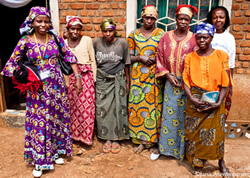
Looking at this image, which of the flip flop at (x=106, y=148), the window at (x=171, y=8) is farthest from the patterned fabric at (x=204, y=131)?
the window at (x=171, y=8)

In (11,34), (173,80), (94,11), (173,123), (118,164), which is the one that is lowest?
(118,164)

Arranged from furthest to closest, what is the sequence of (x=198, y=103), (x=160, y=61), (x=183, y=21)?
(x=160, y=61), (x=183, y=21), (x=198, y=103)

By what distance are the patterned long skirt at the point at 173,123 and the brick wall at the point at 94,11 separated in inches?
56.5

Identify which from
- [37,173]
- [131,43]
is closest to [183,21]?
[131,43]

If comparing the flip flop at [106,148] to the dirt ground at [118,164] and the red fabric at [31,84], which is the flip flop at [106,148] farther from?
the red fabric at [31,84]

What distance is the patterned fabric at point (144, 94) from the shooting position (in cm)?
321

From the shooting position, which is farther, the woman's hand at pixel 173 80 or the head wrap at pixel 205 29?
the woman's hand at pixel 173 80

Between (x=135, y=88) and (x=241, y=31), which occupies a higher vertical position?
(x=241, y=31)

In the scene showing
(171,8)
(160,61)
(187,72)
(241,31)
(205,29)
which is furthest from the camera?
(171,8)

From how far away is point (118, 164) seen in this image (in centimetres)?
319

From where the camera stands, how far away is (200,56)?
2.63m

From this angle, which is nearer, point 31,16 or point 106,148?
point 31,16

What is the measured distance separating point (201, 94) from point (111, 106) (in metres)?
1.43

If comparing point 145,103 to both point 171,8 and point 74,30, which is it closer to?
point 74,30
